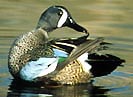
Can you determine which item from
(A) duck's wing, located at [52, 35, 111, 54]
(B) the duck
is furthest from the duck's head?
(A) duck's wing, located at [52, 35, 111, 54]

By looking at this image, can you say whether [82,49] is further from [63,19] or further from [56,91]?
[63,19]

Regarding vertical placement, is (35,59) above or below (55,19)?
below

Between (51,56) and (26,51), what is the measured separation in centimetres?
42

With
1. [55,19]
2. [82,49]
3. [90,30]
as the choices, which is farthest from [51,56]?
[90,30]

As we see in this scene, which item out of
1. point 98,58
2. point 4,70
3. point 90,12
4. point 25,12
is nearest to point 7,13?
point 25,12

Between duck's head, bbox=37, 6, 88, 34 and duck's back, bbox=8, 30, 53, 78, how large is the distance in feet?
0.73

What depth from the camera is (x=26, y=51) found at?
31.1 feet

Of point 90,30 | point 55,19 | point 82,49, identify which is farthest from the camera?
point 90,30

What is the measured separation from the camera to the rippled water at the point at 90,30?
913cm

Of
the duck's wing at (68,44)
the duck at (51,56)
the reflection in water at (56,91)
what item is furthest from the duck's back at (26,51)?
the reflection in water at (56,91)

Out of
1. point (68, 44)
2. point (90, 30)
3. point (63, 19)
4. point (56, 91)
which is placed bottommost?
point (56, 91)

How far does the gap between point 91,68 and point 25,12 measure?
4.14 meters

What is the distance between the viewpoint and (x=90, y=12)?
44.9 ft

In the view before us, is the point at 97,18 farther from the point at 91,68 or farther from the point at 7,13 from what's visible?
the point at 91,68
